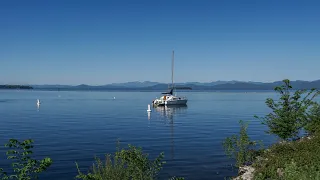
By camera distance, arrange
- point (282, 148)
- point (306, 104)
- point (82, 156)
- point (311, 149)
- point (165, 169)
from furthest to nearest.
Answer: point (82, 156)
point (165, 169)
point (306, 104)
point (282, 148)
point (311, 149)

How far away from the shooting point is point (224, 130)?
4491 centimetres

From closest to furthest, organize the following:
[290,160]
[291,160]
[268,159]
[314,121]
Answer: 1. [291,160]
2. [290,160]
3. [268,159]
4. [314,121]

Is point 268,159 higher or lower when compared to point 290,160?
lower

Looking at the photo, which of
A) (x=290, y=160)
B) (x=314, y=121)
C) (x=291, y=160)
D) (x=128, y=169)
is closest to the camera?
(x=128, y=169)

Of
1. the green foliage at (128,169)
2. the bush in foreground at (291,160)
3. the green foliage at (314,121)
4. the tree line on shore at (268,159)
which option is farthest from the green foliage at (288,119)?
the green foliage at (128,169)

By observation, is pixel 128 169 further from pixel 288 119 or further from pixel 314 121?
pixel 314 121

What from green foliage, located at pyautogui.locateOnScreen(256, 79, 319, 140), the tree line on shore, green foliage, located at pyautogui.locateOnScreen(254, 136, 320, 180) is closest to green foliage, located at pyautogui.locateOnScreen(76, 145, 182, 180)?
the tree line on shore

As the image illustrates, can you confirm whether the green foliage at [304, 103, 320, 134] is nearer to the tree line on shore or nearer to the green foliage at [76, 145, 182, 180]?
the tree line on shore

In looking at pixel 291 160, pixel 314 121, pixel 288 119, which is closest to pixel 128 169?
pixel 291 160

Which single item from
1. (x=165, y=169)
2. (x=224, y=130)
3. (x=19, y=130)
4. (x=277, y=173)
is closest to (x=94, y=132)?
(x=19, y=130)

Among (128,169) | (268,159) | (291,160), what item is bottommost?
(268,159)

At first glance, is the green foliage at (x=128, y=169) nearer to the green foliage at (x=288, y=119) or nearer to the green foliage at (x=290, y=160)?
the green foliage at (x=290, y=160)

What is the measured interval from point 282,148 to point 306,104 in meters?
5.74

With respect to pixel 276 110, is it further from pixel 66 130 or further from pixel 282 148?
pixel 66 130
